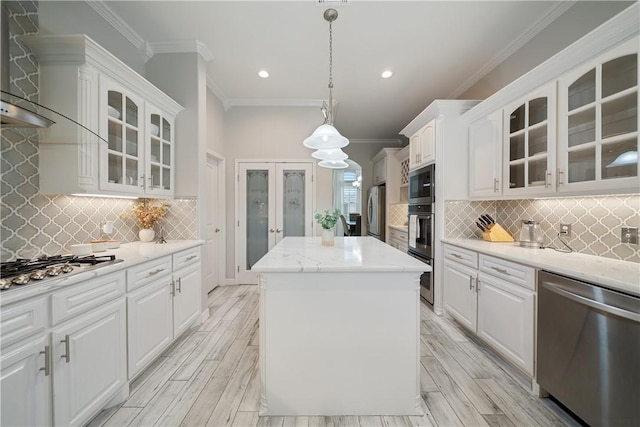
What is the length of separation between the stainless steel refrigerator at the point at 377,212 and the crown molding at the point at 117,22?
459 centimetres

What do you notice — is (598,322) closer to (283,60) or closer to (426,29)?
(426,29)

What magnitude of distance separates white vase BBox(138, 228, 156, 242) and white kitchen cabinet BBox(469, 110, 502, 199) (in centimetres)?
350

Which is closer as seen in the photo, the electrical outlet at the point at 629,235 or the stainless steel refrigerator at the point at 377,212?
the electrical outlet at the point at 629,235

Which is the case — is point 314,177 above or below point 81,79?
below

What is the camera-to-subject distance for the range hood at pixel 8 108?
3.86 ft

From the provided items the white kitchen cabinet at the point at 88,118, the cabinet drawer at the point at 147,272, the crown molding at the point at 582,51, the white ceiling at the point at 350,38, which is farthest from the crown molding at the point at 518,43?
the cabinet drawer at the point at 147,272

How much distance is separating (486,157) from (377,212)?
3.07 m

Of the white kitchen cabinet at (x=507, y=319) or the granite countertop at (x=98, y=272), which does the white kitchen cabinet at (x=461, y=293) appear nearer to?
the white kitchen cabinet at (x=507, y=319)

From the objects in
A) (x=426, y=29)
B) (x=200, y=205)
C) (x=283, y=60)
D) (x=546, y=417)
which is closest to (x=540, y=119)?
(x=426, y=29)

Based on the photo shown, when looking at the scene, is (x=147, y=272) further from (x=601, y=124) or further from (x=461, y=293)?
(x=601, y=124)

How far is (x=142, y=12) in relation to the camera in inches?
87.6

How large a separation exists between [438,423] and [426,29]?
315 cm

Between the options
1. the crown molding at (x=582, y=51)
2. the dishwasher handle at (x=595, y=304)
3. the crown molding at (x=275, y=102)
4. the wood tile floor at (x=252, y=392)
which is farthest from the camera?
the crown molding at (x=275, y=102)

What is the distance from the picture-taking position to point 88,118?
1.74m
